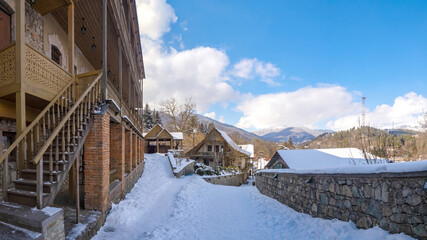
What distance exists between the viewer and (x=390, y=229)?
2.85 meters

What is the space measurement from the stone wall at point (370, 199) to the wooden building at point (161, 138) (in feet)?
71.1

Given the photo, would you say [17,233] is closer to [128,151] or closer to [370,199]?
[370,199]

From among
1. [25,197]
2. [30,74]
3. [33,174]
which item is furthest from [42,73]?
[25,197]

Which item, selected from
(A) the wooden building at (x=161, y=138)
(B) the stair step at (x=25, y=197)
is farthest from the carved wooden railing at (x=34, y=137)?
(A) the wooden building at (x=161, y=138)

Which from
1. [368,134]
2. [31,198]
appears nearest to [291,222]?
[368,134]

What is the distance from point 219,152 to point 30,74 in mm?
25842

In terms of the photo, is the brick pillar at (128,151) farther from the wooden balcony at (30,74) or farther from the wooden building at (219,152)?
the wooden building at (219,152)

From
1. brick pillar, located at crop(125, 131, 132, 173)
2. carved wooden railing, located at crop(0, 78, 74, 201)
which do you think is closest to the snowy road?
brick pillar, located at crop(125, 131, 132, 173)

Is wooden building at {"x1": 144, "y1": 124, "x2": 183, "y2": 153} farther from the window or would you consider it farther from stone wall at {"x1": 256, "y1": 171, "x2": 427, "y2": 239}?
stone wall at {"x1": 256, "y1": 171, "x2": 427, "y2": 239}

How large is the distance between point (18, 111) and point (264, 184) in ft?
28.0

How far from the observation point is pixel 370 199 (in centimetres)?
327

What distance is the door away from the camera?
504 centimetres

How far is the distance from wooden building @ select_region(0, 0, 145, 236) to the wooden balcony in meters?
0.02

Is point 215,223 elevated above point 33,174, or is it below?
below
